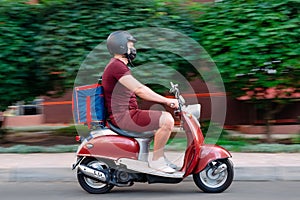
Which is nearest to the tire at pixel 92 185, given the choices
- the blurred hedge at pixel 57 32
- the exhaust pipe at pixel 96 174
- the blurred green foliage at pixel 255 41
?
the exhaust pipe at pixel 96 174

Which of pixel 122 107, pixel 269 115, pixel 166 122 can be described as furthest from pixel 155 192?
pixel 269 115

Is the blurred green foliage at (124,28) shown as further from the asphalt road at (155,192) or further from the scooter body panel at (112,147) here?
the scooter body panel at (112,147)

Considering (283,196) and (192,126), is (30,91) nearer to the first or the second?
(192,126)

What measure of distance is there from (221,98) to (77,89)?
448 cm

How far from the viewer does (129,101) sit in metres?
6.82

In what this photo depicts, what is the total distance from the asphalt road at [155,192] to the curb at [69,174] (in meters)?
0.13

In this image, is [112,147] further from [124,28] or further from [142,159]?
[124,28]

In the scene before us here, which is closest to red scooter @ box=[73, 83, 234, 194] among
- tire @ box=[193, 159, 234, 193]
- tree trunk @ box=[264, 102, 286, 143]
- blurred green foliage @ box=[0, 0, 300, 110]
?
tire @ box=[193, 159, 234, 193]

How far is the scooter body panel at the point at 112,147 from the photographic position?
6734 millimetres

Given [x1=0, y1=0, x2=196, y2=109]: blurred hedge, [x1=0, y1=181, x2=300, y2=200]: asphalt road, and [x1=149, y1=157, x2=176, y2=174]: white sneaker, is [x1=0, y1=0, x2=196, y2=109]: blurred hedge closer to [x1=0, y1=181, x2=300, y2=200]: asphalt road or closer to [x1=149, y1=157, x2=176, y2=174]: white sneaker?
[x1=0, y1=181, x2=300, y2=200]: asphalt road

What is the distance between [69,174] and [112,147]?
1.37 m

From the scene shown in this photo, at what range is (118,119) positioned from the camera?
6.75 m

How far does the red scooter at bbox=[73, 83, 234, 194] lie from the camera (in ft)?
21.9

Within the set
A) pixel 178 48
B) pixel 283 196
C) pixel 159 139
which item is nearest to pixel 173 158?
pixel 159 139
